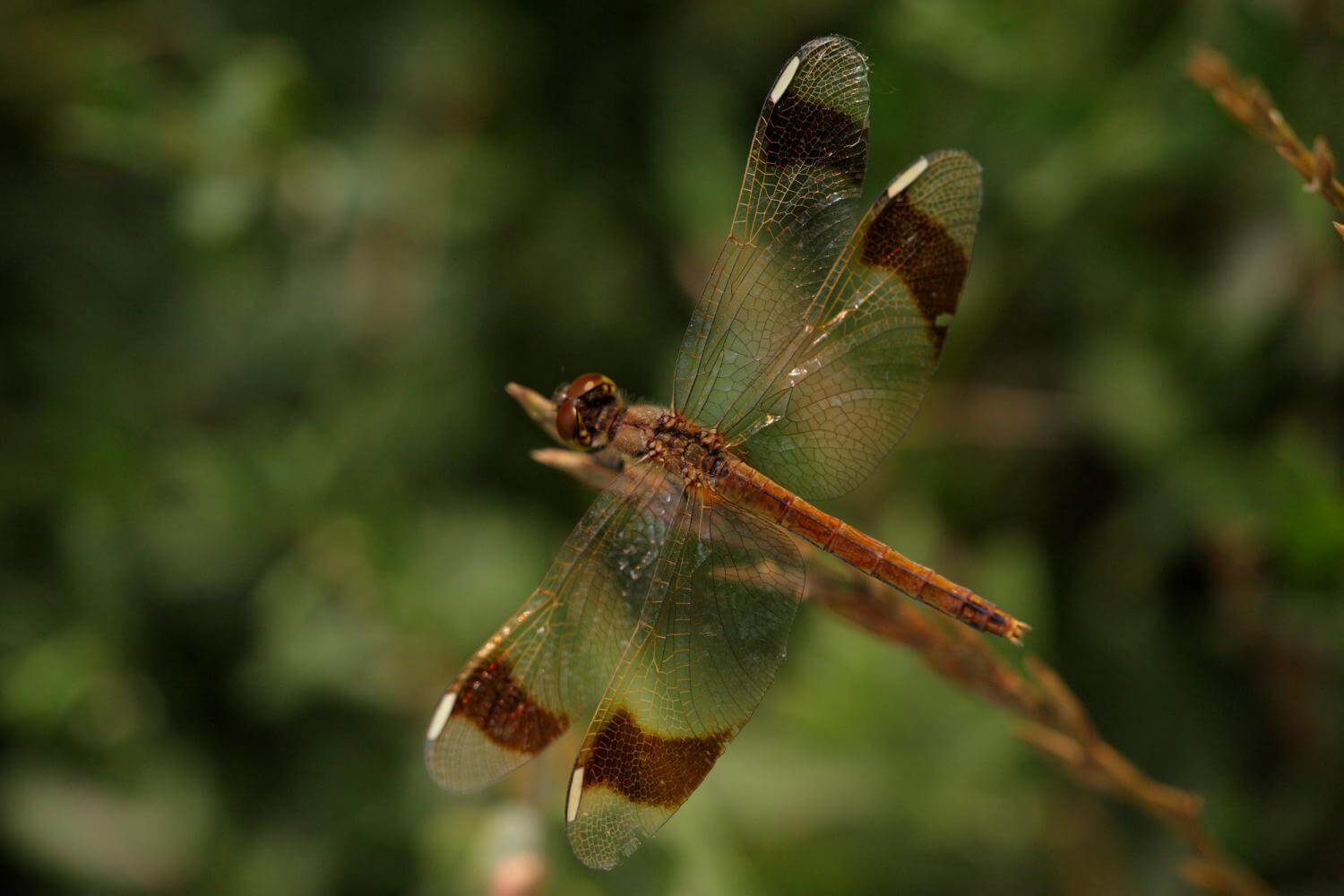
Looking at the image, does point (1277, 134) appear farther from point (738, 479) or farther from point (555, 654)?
point (555, 654)

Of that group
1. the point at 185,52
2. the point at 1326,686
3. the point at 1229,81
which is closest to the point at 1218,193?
the point at 1326,686

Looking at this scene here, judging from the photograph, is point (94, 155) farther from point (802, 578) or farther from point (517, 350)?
point (802, 578)

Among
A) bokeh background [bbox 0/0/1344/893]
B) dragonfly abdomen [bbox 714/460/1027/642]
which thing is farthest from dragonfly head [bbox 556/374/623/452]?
bokeh background [bbox 0/0/1344/893]

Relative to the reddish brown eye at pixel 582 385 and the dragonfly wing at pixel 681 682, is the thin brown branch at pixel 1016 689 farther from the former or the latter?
the reddish brown eye at pixel 582 385

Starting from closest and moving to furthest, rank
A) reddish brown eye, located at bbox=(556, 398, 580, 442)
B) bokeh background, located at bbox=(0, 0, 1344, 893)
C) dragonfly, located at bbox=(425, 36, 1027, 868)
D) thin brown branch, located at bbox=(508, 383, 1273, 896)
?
1. thin brown branch, located at bbox=(508, 383, 1273, 896)
2. dragonfly, located at bbox=(425, 36, 1027, 868)
3. reddish brown eye, located at bbox=(556, 398, 580, 442)
4. bokeh background, located at bbox=(0, 0, 1344, 893)

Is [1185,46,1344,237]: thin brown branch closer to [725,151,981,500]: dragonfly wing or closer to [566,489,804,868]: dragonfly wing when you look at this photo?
[725,151,981,500]: dragonfly wing

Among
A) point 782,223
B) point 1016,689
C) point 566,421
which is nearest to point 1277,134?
point 1016,689

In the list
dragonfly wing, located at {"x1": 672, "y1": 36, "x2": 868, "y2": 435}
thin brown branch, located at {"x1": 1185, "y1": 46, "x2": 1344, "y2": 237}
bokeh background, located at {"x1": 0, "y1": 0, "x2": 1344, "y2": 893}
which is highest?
thin brown branch, located at {"x1": 1185, "y1": 46, "x2": 1344, "y2": 237}
